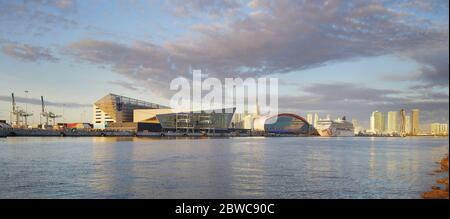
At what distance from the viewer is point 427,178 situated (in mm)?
35312

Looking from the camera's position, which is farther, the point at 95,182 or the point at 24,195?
the point at 95,182

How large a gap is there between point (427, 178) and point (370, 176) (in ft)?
15.3

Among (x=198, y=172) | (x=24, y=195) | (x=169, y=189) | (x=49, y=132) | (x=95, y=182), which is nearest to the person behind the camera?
(x=24, y=195)

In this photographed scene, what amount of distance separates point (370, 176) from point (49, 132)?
15806 centimetres

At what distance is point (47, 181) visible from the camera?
30453 mm

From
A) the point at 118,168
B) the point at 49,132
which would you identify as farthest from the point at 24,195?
the point at 49,132

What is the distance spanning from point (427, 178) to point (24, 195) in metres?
31.4

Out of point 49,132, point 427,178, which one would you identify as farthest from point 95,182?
point 49,132
